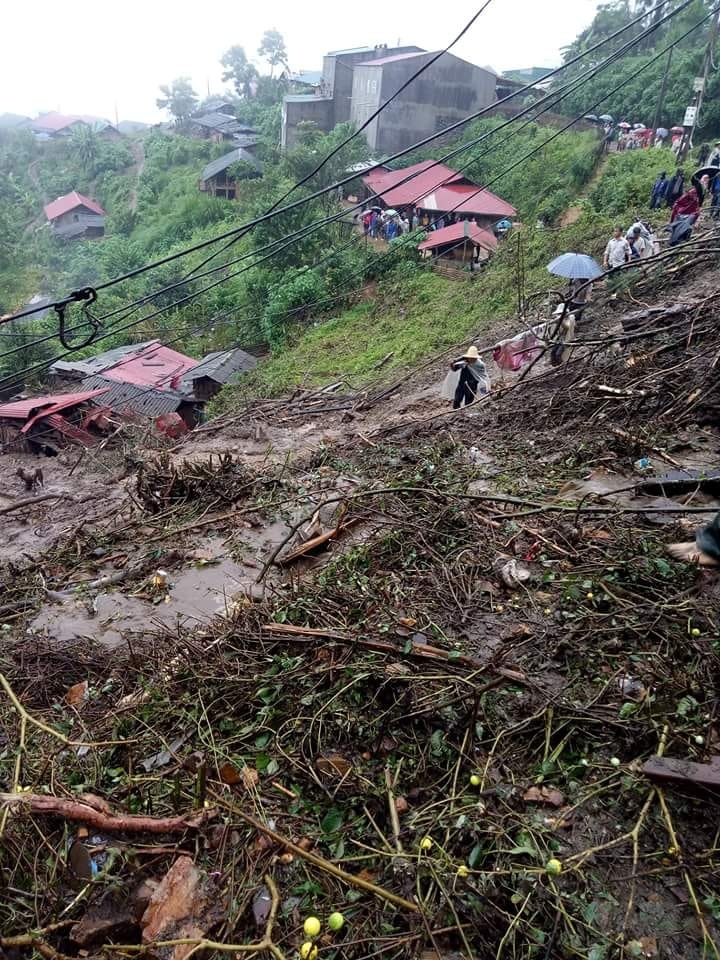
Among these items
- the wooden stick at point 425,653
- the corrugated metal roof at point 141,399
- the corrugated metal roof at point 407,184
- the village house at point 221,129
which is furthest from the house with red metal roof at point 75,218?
the wooden stick at point 425,653

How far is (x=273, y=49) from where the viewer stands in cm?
6825

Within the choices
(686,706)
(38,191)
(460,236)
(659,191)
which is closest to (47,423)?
(460,236)

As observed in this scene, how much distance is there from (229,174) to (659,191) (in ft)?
101

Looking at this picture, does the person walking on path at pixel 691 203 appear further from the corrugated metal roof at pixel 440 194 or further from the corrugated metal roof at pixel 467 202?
the corrugated metal roof at pixel 467 202

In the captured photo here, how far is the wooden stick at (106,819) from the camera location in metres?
2.72

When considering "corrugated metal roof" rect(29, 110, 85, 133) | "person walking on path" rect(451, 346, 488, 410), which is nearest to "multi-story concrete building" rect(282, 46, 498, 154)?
"person walking on path" rect(451, 346, 488, 410)

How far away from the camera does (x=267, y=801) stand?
2.85m

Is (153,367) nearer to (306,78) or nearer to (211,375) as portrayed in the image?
(211,375)

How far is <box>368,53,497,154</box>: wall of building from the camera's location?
36.3m

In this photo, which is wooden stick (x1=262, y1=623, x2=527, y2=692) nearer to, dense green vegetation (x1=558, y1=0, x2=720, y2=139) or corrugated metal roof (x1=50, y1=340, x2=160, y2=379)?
corrugated metal roof (x1=50, y1=340, x2=160, y2=379)

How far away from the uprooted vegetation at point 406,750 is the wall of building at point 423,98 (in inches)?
1509

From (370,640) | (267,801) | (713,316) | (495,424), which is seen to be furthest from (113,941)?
(713,316)

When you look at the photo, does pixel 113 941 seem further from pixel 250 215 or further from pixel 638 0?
pixel 638 0

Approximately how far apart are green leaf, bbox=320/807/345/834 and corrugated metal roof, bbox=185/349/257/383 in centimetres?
1730
